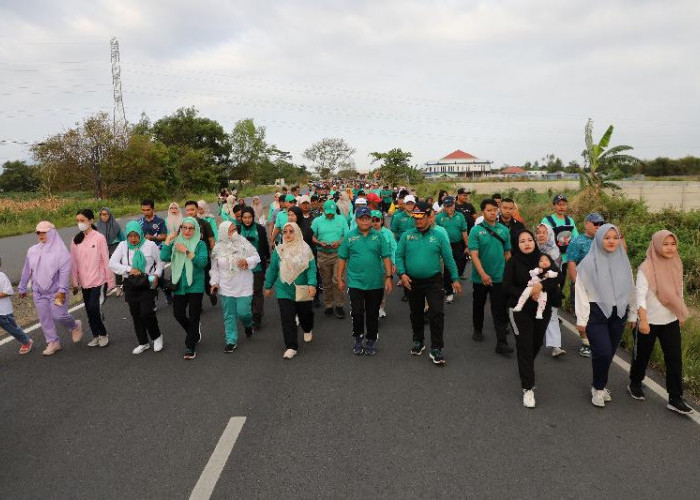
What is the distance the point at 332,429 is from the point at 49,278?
14.2 ft

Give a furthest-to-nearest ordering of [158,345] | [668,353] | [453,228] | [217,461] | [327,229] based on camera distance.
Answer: [453,228], [327,229], [158,345], [668,353], [217,461]

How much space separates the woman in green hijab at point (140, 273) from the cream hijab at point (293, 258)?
5.42 feet

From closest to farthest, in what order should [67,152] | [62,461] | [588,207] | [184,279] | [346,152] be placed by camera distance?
[62,461] → [184,279] → [588,207] → [67,152] → [346,152]

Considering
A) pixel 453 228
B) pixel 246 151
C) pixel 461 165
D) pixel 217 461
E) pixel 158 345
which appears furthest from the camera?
pixel 461 165

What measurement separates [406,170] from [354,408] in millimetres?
35449

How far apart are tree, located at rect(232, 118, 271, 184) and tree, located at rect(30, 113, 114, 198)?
27.6 meters

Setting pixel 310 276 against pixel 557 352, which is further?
pixel 310 276

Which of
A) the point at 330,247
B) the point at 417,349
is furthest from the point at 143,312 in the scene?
the point at 417,349

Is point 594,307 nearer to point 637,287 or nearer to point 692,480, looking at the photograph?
point 637,287

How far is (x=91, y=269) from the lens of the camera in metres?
6.28

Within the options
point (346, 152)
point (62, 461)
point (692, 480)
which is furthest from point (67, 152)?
point (346, 152)

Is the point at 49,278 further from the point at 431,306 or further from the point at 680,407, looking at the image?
the point at 680,407

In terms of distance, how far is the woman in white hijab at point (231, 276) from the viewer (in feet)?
19.8

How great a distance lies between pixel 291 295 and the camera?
595 cm
